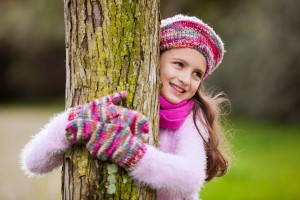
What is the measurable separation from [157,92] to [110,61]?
32 cm

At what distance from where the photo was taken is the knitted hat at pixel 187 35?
298cm

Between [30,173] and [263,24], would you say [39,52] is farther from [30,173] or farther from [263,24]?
[30,173]

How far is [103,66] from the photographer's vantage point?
262cm

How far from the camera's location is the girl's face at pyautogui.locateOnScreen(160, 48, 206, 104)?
2.97 metres

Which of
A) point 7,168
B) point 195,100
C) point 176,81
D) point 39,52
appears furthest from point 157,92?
point 39,52

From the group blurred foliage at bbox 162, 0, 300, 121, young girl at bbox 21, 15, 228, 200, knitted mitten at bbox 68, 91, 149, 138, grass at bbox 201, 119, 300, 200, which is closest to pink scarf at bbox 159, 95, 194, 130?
young girl at bbox 21, 15, 228, 200

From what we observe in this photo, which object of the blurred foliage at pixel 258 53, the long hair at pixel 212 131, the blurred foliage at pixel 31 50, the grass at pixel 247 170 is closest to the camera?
the long hair at pixel 212 131

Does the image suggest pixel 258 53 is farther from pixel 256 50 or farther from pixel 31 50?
pixel 31 50

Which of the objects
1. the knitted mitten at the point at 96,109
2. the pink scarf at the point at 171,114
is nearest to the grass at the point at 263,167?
the pink scarf at the point at 171,114

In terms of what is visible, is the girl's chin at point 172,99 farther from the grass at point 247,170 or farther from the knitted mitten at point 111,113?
the grass at point 247,170

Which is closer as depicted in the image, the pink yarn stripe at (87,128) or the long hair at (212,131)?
the pink yarn stripe at (87,128)

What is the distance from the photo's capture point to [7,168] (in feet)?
36.0

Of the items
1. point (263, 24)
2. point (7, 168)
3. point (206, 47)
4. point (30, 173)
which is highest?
point (263, 24)

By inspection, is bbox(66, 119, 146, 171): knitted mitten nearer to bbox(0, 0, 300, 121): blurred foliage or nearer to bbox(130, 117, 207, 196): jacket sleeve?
bbox(130, 117, 207, 196): jacket sleeve
